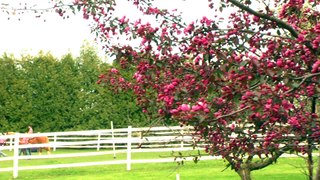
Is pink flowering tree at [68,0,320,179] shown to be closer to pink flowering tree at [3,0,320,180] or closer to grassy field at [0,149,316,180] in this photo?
pink flowering tree at [3,0,320,180]

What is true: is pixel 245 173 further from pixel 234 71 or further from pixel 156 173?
pixel 156 173

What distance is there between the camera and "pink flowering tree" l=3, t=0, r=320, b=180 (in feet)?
8.89

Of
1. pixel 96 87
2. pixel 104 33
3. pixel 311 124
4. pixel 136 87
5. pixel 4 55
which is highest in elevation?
pixel 4 55

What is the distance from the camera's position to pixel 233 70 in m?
2.86

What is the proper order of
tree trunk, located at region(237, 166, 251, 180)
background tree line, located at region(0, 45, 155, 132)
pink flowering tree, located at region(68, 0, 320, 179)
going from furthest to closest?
background tree line, located at region(0, 45, 155, 132) → tree trunk, located at region(237, 166, 251, 180) → pink flowering tree, located at region(68, 0, 320, 179)

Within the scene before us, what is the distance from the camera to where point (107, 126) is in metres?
27.4

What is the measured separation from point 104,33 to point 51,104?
76.2 feet

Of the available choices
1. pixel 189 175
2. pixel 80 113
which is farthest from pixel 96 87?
pixel 189 175

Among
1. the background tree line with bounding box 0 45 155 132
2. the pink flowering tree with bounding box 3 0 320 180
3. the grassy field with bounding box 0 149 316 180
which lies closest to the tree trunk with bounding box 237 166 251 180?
the pink flowering tree with bounding box 3 0 320 180

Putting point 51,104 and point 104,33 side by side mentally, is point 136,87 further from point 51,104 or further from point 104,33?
point 51,104

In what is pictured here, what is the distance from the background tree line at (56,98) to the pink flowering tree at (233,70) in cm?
2174

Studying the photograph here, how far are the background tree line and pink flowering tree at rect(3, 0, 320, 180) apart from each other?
21.7 meters

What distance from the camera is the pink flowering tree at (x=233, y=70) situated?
271cm

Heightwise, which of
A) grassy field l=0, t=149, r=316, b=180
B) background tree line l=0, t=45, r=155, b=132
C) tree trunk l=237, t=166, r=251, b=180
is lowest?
grassy field l=0, t=149, r=316, b=180
